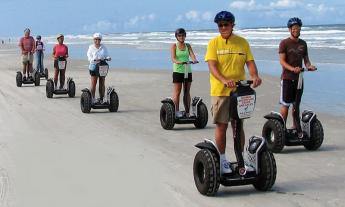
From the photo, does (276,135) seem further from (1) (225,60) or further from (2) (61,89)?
(2) (61,89)

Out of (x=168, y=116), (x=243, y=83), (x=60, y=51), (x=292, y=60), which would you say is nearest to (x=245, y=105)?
(x=243, y=83)

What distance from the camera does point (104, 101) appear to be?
1327 centimetres

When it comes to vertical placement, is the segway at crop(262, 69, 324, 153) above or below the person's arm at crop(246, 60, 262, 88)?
below

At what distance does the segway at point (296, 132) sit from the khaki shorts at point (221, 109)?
2.31 m

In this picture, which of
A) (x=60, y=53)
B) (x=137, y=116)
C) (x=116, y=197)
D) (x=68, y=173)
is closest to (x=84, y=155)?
(x=68, y=173)

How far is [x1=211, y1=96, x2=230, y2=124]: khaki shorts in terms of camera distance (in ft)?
20.6

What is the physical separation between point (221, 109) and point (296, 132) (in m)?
2.75

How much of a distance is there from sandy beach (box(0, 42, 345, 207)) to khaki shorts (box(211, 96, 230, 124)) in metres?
0.81

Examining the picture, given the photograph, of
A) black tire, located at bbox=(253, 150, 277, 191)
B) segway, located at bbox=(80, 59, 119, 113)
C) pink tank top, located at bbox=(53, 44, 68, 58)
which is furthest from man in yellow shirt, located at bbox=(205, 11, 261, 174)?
pink tank top, located at bbox=(53, 44, 68, 58)

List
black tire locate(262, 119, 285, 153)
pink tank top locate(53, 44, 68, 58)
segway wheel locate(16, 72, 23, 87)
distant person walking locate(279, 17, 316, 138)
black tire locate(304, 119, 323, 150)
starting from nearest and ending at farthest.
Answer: distant person walking locate(279, 17, 316, 138) → black tire locate(262, 119, 285, 153) → black tire locate(304, 119, 323, 150) → pink tank top locate(53, 44, 68, 58) → segway wheel locate(16, 72, 23, 87)

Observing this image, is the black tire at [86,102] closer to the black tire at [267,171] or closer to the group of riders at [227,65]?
the group of riders at [227,65]

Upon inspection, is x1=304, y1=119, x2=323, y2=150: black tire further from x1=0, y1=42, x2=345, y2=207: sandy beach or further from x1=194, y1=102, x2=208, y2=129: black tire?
x1=194, y1=102, x2=208, y2=129: black tire

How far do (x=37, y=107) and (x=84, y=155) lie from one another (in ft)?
19.5

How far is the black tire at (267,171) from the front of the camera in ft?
20.6
